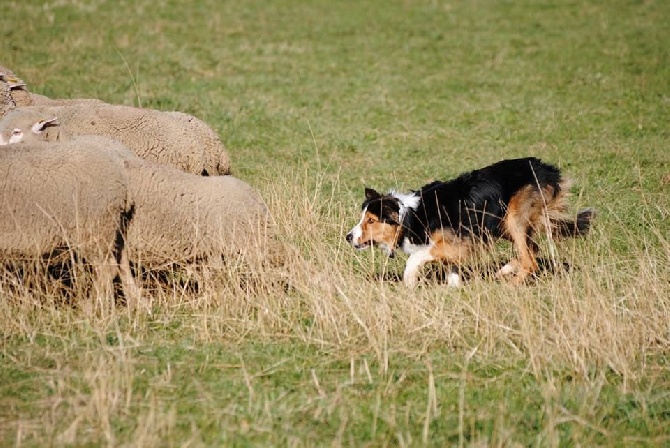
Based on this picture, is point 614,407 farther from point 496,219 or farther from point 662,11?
point 662,11

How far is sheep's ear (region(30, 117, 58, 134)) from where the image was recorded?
7098mm

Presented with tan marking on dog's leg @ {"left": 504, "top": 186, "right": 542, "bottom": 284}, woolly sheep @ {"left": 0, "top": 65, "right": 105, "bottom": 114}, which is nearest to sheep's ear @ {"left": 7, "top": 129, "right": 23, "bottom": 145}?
woolly sheep @ {"left": 0, "top": 65, "right": 105, "bottom": 114}

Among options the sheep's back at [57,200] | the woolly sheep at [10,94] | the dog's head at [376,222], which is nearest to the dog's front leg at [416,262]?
the dog's head at [376,222]

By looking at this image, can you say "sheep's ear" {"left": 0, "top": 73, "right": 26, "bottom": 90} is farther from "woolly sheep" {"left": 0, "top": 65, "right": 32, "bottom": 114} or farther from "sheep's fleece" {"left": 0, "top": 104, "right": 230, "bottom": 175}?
"sheep's fleece" {"left": 0, "top": 104, "right": 230, "bottom": 175}

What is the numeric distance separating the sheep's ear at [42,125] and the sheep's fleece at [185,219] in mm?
825

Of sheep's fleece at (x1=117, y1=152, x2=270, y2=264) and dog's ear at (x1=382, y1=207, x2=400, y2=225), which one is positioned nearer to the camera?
sheep's fleece at (x1=117, y1=152, x2=270, y2=264)

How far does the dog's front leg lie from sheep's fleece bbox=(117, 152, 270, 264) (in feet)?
4.08

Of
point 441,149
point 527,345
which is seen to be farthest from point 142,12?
point 527,345

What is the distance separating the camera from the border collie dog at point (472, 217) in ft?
24.7

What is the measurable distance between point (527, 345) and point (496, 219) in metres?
2.25

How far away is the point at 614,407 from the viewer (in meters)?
5.13

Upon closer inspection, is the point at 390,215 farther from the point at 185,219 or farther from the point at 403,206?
the point at 185,219

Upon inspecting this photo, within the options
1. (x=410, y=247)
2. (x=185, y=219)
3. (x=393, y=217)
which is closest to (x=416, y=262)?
(x=410, y=247)

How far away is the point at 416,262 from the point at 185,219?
6.39 feet
